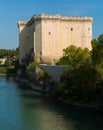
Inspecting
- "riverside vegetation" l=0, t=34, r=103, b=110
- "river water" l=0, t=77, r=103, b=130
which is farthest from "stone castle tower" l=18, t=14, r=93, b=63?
"river water" l=0, t=77, r=103, b=130

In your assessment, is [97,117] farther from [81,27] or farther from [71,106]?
[81,27]

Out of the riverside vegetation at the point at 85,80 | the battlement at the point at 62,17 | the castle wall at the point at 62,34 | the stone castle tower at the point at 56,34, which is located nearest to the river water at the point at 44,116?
the riverside vegetation at the point at 85,80

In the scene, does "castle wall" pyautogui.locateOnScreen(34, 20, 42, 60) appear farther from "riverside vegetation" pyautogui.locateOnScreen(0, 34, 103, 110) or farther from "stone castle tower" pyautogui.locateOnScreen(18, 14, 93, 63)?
"riverside vegetation" pyautogui.locateOnScreen(0, 34, 103, 110)

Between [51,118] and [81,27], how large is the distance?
2766cm

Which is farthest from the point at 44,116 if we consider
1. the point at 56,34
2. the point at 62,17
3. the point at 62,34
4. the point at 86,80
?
the point at 62,17

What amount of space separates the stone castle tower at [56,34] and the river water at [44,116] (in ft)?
55.1

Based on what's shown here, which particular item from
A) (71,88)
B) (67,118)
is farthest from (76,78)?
(67,118)

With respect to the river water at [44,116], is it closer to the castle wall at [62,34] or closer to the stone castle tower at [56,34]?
the stone castle tower at [56,34]

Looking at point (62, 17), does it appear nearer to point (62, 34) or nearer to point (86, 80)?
point (62, 34)

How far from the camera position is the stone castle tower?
4819cm

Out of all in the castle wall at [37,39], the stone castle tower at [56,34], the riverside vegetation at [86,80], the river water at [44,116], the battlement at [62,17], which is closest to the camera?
the river water at [44,116]

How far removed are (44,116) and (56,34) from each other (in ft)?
81.1

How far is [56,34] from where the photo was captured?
49000 mm

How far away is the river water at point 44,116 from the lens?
2239cm
